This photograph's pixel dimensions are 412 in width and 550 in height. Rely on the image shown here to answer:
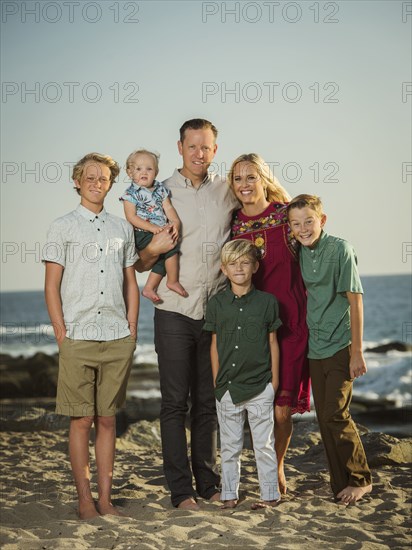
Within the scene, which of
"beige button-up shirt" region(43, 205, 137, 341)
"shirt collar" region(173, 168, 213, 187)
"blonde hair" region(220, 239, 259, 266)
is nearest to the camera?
"beige button-up shirt" region(43, 205, 137, 341)

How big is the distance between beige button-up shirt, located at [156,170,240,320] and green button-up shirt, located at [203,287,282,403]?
16 centimetres

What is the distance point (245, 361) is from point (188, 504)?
91cm

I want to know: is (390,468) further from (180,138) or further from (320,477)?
(180,138)

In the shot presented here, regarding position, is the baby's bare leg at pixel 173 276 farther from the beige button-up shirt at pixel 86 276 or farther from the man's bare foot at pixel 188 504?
the man's bare foot at pixel 188 504

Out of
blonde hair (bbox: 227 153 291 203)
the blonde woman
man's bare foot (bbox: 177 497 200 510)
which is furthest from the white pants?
blonde hair (bbox: 227 153 291 203)

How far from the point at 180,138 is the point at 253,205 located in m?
0.58

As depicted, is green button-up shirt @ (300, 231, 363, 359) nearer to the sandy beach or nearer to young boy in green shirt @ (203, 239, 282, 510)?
young boy in green shirt @ (203, 239, 282, 510)

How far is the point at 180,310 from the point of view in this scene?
4.62 meters

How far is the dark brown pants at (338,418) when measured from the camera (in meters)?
4.58

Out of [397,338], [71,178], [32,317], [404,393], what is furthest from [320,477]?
[32,317]

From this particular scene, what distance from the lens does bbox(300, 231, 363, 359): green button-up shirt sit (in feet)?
14.9

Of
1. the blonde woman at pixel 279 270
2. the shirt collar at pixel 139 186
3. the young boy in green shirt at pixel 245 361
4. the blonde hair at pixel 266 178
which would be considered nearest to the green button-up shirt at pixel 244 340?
the young boy in green shirt at pixel 245 361

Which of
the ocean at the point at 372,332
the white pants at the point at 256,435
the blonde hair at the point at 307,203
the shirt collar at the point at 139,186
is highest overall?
the shirt collar at the point at 139,186

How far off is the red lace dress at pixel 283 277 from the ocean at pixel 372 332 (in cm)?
561
